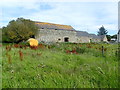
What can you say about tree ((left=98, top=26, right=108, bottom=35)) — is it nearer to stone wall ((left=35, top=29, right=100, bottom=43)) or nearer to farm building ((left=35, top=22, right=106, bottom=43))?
farm building ((left=35, top=22, right=106, bottom=43))

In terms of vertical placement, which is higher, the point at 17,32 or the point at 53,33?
the point at 53,33

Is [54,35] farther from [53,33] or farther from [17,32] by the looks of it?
[17,32]

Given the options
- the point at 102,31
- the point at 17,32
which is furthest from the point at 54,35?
the point at 102,31

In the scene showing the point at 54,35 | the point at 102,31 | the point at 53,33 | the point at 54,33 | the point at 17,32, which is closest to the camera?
the point at 17,32

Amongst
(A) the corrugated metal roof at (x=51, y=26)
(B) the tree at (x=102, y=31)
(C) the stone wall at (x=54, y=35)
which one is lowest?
(C) the stone wall at (x=54, y=35)

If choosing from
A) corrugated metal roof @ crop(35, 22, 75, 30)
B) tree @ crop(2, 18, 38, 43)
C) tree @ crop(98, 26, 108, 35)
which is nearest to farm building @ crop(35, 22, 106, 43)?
corrugated metal roof @ crop(35, 22, 75, 30)

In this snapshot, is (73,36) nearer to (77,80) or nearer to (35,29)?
(35,29)

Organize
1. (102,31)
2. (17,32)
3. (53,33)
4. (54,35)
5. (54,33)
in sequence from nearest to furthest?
(17,32)
(53,33)
(54,33)
(54,35)
(102,31)

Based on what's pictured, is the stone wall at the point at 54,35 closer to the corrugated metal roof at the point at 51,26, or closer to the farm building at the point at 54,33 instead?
the farm building at the point at 54,33

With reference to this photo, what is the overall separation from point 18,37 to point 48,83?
20106 millimetres

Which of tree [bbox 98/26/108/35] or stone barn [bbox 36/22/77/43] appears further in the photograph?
tree [bbox 98/26/108/35]

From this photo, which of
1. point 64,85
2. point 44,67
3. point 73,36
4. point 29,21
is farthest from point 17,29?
point 64,85

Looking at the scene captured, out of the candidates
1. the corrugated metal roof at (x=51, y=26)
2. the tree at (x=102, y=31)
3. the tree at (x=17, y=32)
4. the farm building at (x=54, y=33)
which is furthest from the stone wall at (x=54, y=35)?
the tree at (x=102, y=31)

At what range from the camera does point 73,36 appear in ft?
102
